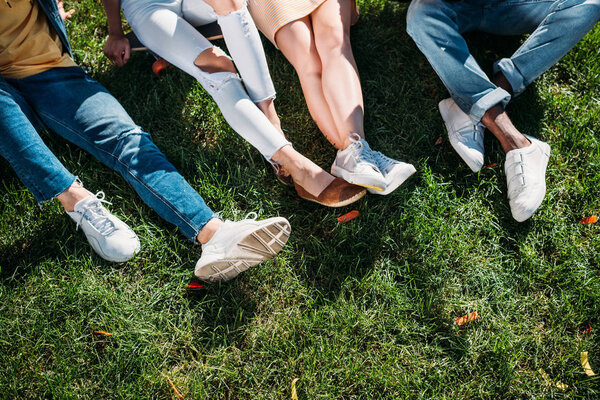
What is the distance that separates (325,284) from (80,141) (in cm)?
166

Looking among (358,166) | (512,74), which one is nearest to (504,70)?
(512,74)

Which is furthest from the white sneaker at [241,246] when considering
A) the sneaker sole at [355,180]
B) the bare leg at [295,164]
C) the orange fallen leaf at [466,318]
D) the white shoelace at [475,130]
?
the white shoelace at [475,130]

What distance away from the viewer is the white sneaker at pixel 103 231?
230 cm

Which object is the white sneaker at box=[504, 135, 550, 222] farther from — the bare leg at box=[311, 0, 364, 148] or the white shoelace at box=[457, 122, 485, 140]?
the bare leg at box=[311, 0, 364, 148]

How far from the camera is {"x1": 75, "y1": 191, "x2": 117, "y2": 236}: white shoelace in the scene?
2311mm

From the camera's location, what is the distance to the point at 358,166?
90.0 inches

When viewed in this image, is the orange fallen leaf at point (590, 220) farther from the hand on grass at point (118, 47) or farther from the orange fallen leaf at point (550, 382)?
the hand on grass at point (118, 47)

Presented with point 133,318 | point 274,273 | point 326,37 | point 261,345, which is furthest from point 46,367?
point 326,37

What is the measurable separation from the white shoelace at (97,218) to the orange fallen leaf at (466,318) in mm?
1974

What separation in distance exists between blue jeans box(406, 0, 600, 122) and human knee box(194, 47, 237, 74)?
127cm

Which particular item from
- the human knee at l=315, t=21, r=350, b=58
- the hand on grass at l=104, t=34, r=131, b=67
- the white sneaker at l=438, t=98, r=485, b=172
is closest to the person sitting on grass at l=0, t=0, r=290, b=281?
the hand on grass at l=104, t=34, r=131, b=67

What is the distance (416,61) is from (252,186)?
158 centimetres

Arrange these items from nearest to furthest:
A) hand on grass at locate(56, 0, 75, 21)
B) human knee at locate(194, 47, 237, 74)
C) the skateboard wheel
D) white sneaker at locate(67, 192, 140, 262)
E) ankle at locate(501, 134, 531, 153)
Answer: white sneaker at locate(67, 192, 140, 262), human knee at locate(194, 47, 237, 74), ankle at locate(501, 134, 531, 153), the skateboard wheel, hand on grass at locate(56, 0, 75, 21)

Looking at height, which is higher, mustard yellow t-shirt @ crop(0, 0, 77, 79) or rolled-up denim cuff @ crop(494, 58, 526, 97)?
mustard yellow t-shirt @ crop(0, 0, 77, 79)
